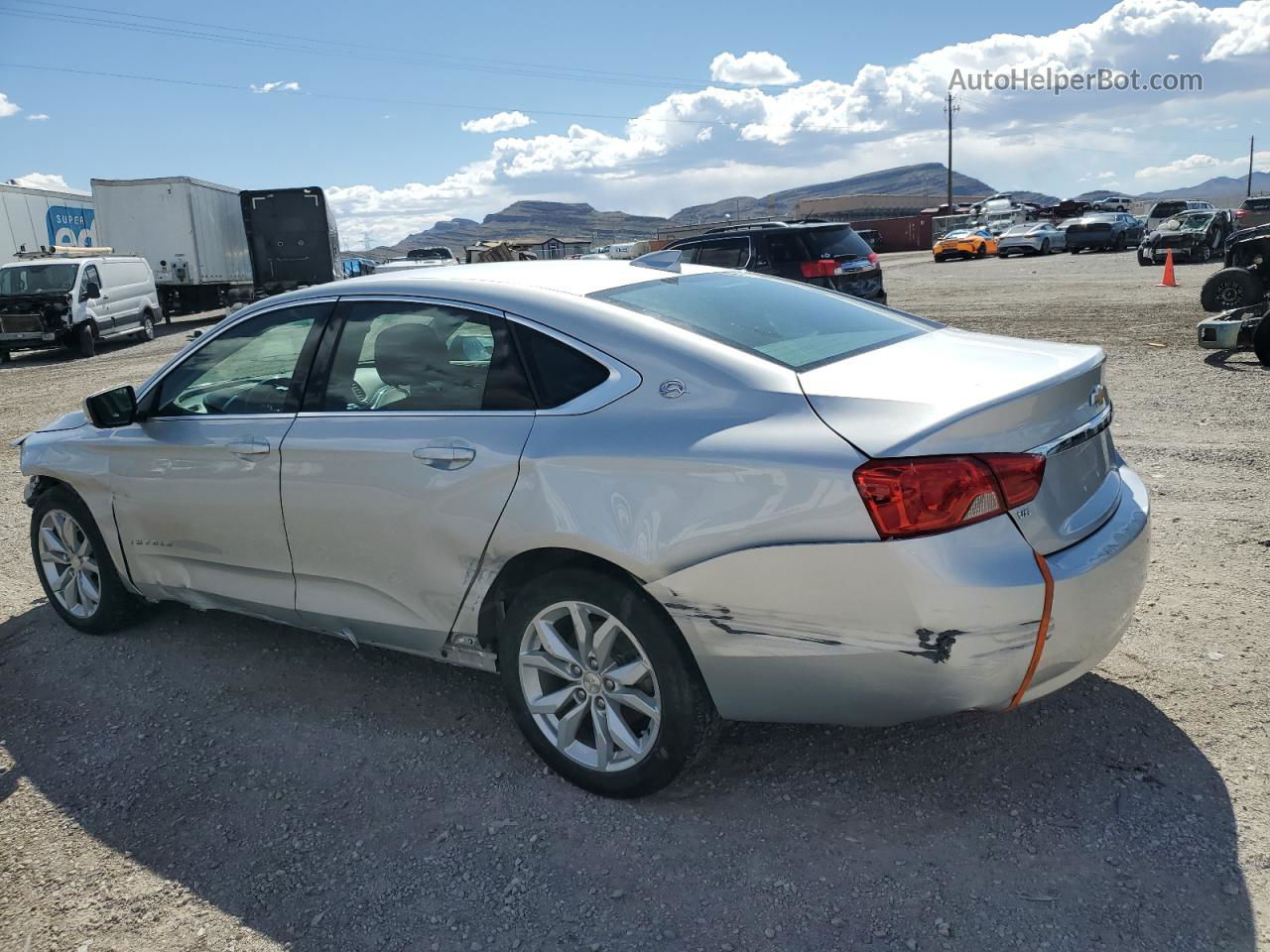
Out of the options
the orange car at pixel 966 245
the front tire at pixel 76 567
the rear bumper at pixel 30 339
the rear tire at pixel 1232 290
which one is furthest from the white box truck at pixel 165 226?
the orange car at pixel 966 245

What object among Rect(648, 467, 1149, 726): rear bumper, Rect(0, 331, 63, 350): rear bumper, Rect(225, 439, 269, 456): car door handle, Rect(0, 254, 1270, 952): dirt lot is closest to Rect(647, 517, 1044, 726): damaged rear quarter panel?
Rect(648, 467, 1149, 726): rear bumper

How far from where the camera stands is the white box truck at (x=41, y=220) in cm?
2664

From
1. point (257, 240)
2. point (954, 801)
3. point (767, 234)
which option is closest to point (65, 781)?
point (954, 801)

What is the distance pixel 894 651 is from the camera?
2.58 m

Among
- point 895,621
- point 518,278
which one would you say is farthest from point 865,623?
point 518,278

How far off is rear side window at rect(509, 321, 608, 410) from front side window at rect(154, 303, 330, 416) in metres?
1.02

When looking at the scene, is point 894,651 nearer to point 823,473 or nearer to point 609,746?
point 823,473

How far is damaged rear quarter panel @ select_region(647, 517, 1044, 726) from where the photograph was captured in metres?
2.51

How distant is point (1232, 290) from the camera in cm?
1235

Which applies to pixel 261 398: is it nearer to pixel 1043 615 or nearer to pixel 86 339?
pixel 1043 615

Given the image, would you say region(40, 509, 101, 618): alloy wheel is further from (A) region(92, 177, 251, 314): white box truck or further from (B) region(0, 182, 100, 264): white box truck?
(A) region(92, 177, 251, 314): white box truck

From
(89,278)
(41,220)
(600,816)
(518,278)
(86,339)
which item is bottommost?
(600,816)

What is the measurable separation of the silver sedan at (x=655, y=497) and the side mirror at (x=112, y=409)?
170mm

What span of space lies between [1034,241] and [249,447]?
4109cm
